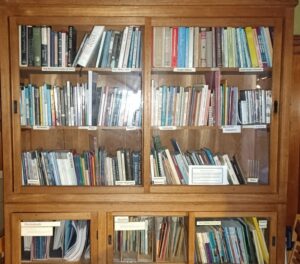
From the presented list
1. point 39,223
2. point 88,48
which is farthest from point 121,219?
point 88,48

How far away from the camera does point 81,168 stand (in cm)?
167

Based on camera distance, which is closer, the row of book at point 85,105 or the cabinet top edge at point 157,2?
the cabinet top edge at point 157,2

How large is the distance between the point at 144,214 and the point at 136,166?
27cm

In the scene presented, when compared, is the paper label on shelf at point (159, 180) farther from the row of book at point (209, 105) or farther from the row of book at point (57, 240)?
the row of book at point (57, 240)

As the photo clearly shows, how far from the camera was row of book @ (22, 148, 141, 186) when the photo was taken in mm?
1622

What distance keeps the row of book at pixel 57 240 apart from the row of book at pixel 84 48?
899 millimetres

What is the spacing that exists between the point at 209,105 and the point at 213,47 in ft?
1.08

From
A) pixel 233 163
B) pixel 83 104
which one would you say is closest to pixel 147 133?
pixel 83 104

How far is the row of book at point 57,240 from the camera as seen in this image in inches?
62.9

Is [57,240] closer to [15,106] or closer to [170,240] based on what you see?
[170,240]

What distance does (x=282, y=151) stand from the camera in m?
1.56

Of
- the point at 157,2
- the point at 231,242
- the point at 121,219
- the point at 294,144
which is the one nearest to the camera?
the point at 157,2

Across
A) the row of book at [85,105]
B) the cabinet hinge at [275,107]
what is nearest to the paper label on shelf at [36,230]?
the row of book at [85,105]

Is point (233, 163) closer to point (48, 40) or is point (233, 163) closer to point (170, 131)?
point (170, 131)
